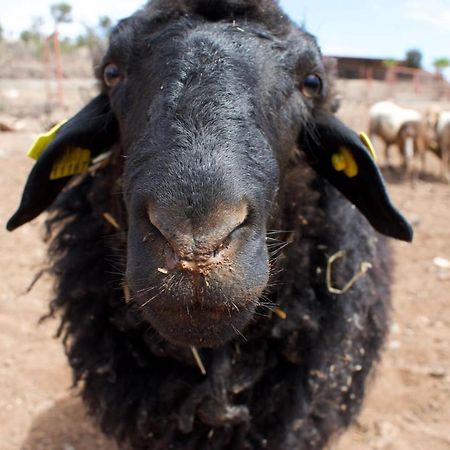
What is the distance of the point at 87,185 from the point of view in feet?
9.50

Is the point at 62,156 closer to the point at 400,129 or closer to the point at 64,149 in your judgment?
the point at 64,149

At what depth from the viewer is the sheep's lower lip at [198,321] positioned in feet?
5.12

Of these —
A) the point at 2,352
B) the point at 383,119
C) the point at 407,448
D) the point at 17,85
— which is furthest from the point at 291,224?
the point at 17,85

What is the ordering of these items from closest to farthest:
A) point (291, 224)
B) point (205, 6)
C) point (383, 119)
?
1. point (205, 6)
2. point (291, 224)
3. point (383, 119)

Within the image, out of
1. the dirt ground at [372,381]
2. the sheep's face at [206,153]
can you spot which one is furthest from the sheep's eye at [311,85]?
the dirt ground at [372,381]

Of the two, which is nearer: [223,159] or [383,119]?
[223,159]

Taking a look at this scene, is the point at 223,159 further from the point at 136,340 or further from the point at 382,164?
the point at 382,164

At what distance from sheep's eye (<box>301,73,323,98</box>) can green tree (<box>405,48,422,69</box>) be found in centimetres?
5078

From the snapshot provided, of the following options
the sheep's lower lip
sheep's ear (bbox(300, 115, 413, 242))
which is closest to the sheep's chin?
the sheep's lower lip

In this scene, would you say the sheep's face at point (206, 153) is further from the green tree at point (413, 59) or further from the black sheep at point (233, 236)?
the green tree at point (413, 59)

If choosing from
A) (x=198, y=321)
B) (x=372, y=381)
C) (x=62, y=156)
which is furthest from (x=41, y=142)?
(x=372, y=381)

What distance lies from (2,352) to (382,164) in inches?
402

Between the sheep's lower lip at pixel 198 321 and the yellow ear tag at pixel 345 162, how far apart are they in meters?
1.00

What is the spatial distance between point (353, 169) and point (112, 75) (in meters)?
1.13
